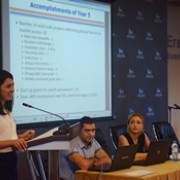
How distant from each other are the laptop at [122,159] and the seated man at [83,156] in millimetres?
235

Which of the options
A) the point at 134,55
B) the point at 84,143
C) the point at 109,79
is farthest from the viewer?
the point at 134,55

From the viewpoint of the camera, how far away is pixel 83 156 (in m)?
4.35

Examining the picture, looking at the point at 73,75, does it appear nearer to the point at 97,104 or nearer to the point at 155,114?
the point at 97,104

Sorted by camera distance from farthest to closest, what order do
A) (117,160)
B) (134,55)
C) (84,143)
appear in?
1. (134,55)
2. (84,143)
3. (117,160)

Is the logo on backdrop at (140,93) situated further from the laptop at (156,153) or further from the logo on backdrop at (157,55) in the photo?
the laptop at (156,153)

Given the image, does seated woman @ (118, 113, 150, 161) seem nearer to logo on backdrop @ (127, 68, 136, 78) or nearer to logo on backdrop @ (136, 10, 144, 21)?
logo on backdrop @ (127, 68, 136, 78)

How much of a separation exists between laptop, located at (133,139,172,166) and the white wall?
13.1 feet

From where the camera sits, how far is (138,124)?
17.6ft

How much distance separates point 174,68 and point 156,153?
4338 millimetres

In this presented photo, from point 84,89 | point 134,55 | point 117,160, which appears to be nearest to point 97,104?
point 84,89

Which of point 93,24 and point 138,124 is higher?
point 93,24

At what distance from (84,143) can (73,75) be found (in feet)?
4.21

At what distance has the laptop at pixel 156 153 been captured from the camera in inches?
165

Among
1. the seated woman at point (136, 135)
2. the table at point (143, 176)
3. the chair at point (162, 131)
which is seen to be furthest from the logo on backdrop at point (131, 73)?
the table at point (143, 176)
